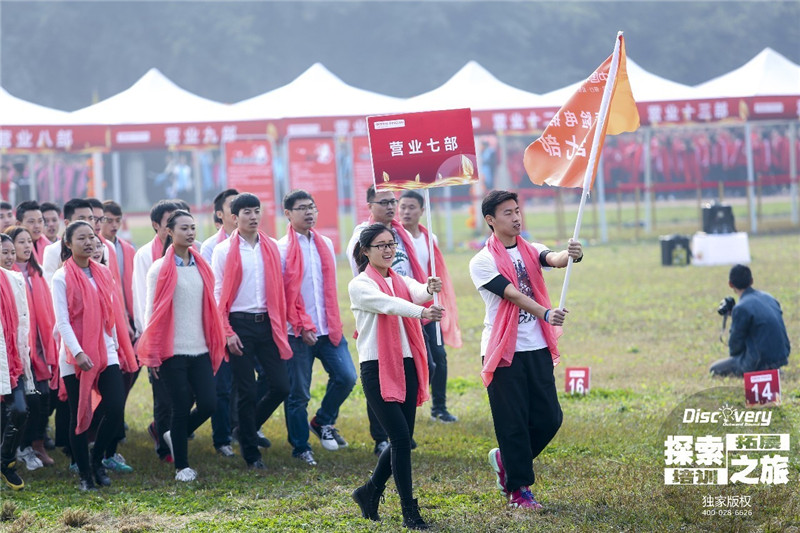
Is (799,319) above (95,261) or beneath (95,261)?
beneath

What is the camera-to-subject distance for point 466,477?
22.7 ft

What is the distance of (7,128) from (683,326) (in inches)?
558

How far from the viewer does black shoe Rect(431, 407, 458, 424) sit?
877 cm

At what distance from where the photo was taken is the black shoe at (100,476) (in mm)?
7125

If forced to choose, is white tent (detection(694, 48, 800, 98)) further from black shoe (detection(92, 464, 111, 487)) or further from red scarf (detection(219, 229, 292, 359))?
black shoe (detection(92, 464, 111, 487))

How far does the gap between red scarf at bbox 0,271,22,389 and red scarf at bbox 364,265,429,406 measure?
2379 mm

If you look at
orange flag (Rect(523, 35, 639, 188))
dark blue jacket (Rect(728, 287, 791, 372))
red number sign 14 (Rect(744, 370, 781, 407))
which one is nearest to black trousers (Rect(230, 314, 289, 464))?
orange flag (Rect(523, 35, 639, 188))

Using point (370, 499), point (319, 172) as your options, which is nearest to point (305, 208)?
point (370, 499)

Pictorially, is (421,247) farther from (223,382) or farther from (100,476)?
(100,476)

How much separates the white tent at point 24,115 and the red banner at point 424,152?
1666 centimetres

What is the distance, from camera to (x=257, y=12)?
47312mm

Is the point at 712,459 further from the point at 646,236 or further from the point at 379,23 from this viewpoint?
the point at 379,23

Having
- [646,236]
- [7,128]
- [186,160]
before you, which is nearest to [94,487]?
[7,128]

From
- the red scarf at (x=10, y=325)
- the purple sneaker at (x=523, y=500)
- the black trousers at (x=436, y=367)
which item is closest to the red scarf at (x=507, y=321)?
the purple sneaker at (x=523, y=500)
